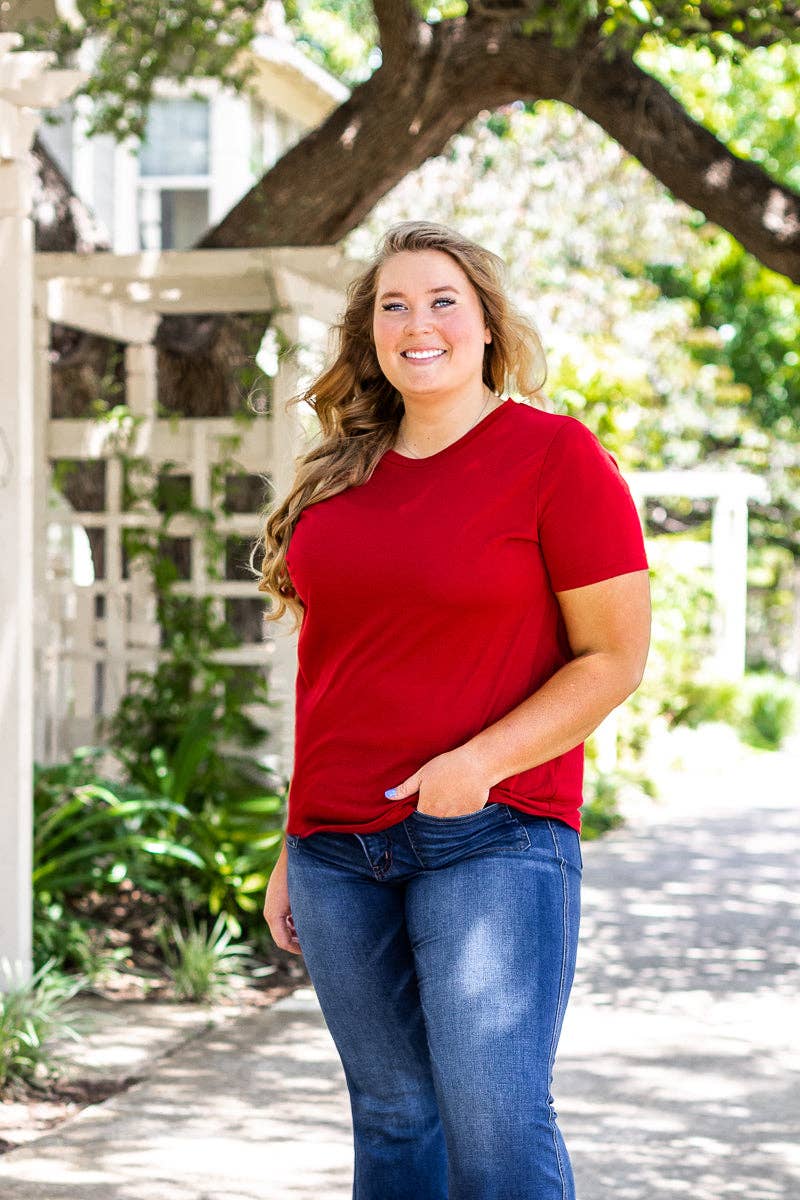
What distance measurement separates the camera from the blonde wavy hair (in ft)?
8.34

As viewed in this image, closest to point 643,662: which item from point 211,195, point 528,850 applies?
point 528,850

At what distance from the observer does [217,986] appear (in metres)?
5.59

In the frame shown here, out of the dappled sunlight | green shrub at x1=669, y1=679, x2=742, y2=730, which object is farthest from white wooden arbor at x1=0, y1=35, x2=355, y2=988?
green shrub at x1=669, y1=679, x2=742, y2=730

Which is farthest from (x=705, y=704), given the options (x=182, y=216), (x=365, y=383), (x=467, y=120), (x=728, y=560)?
(x=365, y=383)

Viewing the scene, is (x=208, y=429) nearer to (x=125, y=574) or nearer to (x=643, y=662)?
(x=125, y=574)

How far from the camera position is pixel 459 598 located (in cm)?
230

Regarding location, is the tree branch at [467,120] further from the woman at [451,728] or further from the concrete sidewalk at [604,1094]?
the woman at [451,728]

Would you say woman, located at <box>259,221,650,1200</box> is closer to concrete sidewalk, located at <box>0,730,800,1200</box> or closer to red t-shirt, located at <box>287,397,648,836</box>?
red t-shirt, located at <box>287,397,648,836</box>

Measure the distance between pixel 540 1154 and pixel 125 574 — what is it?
19.0ft

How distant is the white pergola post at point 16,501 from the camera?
4859 mm

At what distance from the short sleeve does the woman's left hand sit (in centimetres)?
29

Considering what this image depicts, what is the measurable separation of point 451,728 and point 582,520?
1.16 feet

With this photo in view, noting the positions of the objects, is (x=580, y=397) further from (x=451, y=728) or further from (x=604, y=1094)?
(x=451, y=728)

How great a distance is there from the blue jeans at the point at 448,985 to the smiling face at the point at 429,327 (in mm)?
666
